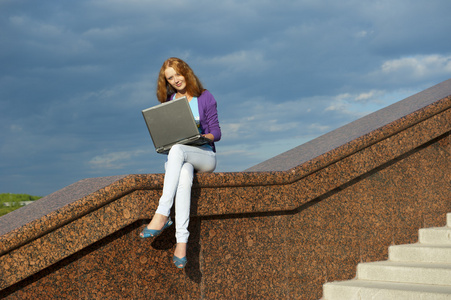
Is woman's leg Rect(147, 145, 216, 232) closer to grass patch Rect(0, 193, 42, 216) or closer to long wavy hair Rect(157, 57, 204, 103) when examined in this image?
long wavy hair Rect(157, 57, 204, 103)

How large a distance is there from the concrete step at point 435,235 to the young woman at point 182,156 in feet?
9.42

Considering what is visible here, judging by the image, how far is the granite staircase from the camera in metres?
5.05

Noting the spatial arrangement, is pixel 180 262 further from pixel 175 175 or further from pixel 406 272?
pixel 406 272

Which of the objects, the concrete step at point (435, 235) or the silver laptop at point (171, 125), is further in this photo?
the concrete step at point (435, 235)

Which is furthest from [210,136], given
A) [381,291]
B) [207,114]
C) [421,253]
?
[421,253]

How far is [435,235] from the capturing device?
6.13 metres

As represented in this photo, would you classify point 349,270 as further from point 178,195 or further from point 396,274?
point 178,195

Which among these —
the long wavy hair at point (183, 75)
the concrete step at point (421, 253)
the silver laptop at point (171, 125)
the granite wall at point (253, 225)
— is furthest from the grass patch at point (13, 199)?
the concrete step at point (421, 253)

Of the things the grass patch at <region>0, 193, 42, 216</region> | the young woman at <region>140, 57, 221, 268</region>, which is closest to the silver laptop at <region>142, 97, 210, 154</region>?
the young woman at <region>140, 57, 221, 268</region>

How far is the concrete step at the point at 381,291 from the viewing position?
488cm

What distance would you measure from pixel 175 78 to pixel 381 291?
2.80 meters

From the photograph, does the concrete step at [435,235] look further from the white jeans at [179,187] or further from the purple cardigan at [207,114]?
the white jeans at [179,187]

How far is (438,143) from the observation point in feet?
22.0

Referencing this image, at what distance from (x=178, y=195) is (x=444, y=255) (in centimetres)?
302
